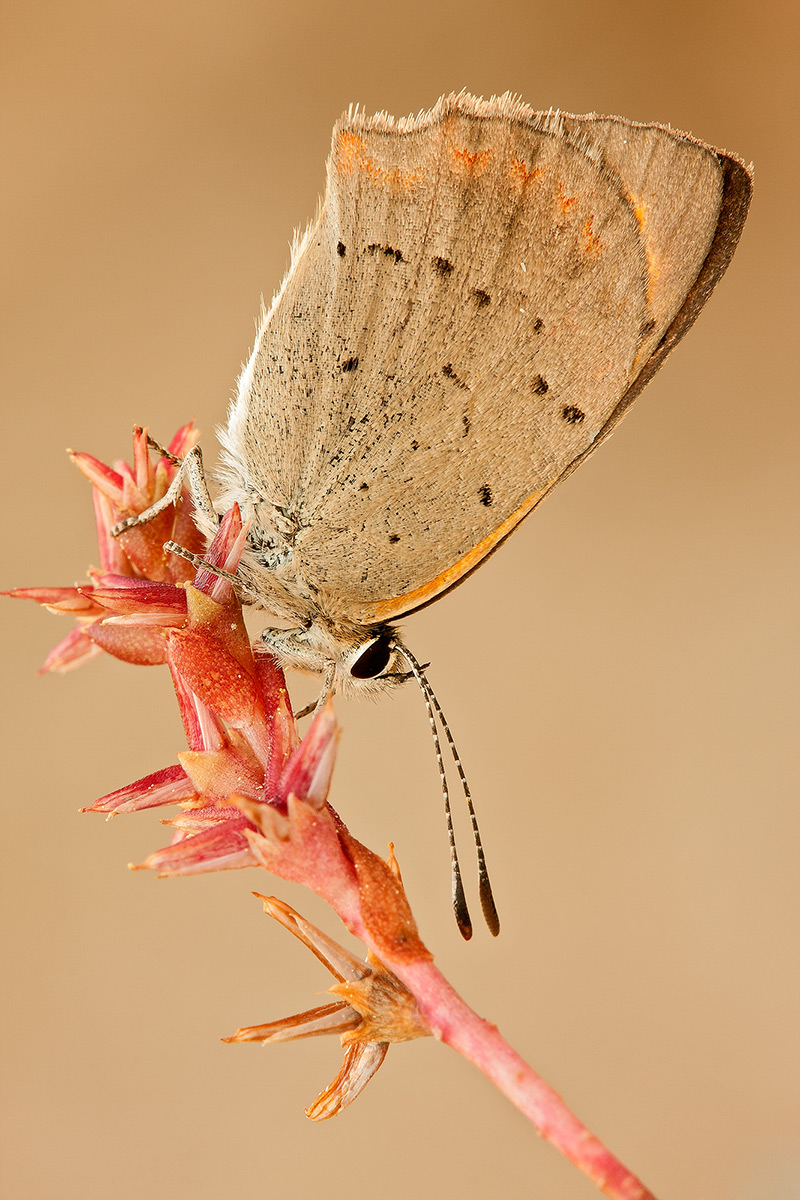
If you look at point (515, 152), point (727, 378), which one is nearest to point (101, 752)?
point (515, 152)

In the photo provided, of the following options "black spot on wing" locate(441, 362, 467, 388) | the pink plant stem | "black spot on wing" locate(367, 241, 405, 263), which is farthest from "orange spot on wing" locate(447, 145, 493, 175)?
the pink plant stem

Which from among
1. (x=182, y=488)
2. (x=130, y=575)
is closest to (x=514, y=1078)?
(x=130, y=575)

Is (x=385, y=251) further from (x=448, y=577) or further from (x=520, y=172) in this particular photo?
(x=448, y=577)

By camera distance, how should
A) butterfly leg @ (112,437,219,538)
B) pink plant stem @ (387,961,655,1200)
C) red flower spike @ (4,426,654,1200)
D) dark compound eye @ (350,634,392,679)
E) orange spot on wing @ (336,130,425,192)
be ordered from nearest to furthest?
pink plant stem @ (387,961,655,1200) → red flower spike @ (4,426,654,1200) → butterfly leg @ (112,437,219,538) → orange spot on wing @ (336,130,425,192) → dark compound eye @ (350,634,392,679)

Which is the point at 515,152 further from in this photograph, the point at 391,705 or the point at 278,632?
the point at 391,705

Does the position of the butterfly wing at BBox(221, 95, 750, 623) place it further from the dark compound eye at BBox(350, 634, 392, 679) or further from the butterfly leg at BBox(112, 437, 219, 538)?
the butterfly leg at BBox(112, 437, 219, 538)

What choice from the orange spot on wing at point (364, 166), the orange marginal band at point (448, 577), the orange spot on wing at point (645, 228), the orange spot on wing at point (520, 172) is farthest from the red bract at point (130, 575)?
the orange spot on wing at point (645, 228)

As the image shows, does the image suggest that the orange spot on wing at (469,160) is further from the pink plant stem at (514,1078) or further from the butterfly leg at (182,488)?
the pink plant stem at (514,1078)
